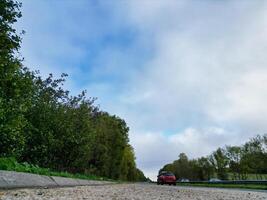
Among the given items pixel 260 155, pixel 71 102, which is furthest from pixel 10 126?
pixel 260 155

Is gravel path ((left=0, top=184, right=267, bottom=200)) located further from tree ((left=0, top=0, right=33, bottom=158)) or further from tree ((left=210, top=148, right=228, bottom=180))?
tree ((left=210, top=148, right=228, bottom=180))

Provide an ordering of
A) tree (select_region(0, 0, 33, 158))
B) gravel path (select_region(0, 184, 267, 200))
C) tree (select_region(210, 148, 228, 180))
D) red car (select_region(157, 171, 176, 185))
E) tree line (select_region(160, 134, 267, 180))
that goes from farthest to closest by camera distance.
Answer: tree (select_region(210, 148, 228, 180)) < tree line (select_region(160, 134, 267, 180)) < red car (select_region(157, 171, 176, 185)) < tree (select_region(0, 0, 33, 158)) < gravel path (select_region(0, 184, 267, 200))

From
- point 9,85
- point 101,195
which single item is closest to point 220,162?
point 9,85

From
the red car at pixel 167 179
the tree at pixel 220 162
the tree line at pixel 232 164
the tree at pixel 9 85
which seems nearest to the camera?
the tree at pixel 9 85

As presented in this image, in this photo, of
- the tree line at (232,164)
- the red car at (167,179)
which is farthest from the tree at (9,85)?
Result: the tree line at (232,164)

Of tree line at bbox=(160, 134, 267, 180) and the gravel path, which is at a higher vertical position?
tree line at bbox=(160, 134, 267, 180)

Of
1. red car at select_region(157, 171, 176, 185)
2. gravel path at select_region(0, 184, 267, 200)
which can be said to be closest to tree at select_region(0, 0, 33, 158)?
gravel path at select_region(0, 184, 267, 200)

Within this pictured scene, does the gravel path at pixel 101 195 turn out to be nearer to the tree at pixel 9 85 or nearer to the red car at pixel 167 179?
the tree at pixel 9 85

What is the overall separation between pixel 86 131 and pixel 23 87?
1764cm

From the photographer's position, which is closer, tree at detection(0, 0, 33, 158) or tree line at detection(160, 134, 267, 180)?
tree at detection(0, 0, 33, 158)

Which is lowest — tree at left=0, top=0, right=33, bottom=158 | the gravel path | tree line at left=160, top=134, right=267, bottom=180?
the gravel path

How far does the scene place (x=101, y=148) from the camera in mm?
58125

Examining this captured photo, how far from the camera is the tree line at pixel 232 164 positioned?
9231 cm

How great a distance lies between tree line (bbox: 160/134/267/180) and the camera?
303 feet
